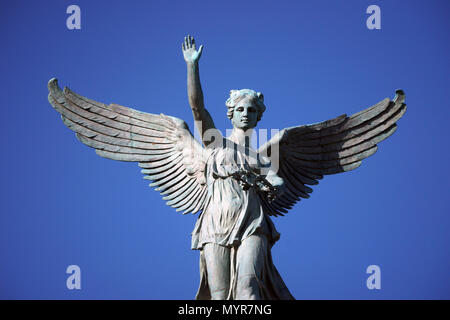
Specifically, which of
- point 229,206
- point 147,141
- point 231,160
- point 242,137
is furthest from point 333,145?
point 147,141

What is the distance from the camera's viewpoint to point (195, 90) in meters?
19.9

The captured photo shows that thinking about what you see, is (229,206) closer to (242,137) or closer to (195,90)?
(242,137)

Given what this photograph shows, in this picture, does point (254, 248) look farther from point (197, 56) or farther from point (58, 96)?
point (58, 96)

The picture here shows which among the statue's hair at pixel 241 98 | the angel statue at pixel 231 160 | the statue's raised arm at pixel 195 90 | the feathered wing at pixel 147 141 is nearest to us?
the angel statue at pixel 231 160

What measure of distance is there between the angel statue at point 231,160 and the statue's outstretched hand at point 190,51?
2 cm

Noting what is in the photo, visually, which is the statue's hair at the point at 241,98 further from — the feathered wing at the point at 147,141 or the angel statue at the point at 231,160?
the feathered wing at the point at 147,141

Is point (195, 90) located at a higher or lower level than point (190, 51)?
lower

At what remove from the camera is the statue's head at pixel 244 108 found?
2028cm

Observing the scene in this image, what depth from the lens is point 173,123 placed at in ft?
69.3

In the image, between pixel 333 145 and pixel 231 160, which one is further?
pixel 333 145

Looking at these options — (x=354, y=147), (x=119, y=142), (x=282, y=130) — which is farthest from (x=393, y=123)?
(x=119, y=142)

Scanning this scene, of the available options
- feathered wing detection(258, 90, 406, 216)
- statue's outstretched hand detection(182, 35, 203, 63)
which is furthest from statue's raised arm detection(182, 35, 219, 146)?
feathered wing detection(258, 90, 406, 216)

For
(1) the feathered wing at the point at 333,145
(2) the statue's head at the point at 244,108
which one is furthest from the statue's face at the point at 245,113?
(1) the feathered wing at the point at 333,145

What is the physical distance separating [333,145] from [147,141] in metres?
3.62
